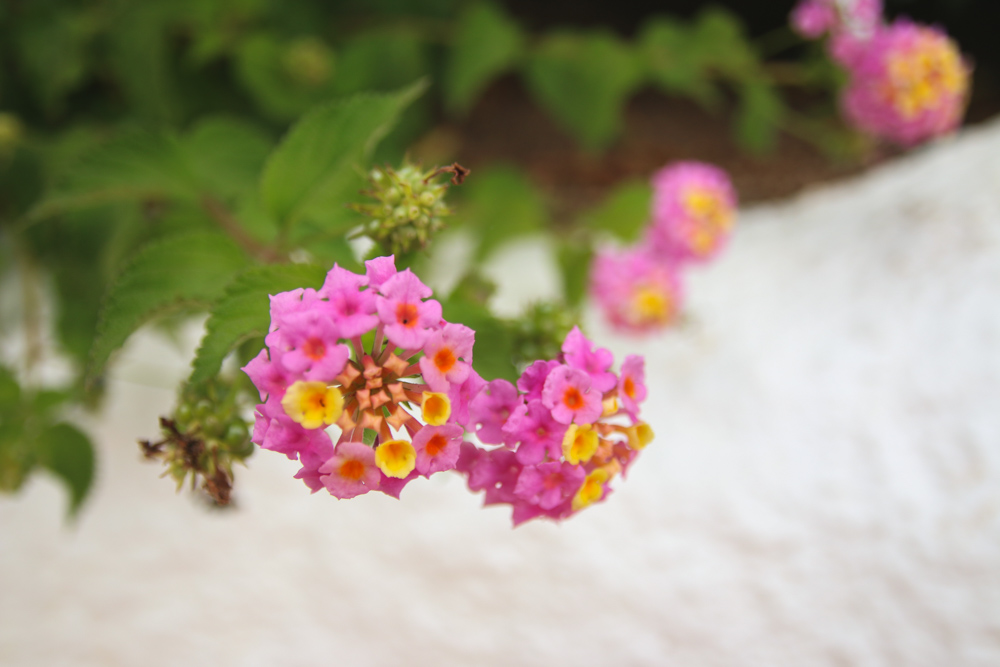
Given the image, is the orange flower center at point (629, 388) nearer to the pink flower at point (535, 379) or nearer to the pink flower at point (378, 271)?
the pink flower at point (535, 379)

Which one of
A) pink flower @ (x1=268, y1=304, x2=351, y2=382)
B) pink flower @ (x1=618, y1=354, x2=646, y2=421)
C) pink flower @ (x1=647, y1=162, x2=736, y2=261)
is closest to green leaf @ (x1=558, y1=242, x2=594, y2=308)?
pink flower @ (x1=647, y1=162, x2=736, y2=261)

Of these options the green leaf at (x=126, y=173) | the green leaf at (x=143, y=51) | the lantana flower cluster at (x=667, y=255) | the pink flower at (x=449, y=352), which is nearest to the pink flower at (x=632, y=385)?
the pink flower at (x=449, y=352)

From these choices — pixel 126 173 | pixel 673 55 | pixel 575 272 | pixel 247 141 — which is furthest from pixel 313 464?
pixel 673 55

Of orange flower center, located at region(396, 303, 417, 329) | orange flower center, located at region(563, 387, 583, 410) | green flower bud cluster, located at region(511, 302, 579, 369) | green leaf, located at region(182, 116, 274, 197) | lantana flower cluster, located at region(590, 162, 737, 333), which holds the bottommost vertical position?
orange flower center, located at region(563, 387, 583, 410)

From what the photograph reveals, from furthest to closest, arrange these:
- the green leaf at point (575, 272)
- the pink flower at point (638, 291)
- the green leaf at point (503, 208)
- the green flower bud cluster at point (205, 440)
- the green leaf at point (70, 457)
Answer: the green leaf at point (503, 208)
the green leaf at point (575, 272)
the pink flower at point (638, 291)
the green leaf at point (70, 457)
the green flower bud cluster at point (205, 440)

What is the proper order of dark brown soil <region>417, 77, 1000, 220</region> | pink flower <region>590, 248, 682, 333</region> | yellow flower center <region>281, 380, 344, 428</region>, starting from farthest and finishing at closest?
1. dark brown soil <region>417, 77, 1000, 220</region>
2. pink flower <region>590, 248, 682, 333</region>
3. yellow flower center <region>281, 380, 344, 428</region>

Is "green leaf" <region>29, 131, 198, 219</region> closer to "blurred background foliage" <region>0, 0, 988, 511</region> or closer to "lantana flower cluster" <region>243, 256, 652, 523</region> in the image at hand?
"blurred background foliage" <region>0, 0, 988, 511</region>

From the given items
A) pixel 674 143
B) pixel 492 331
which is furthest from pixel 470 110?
pixel 492 331
